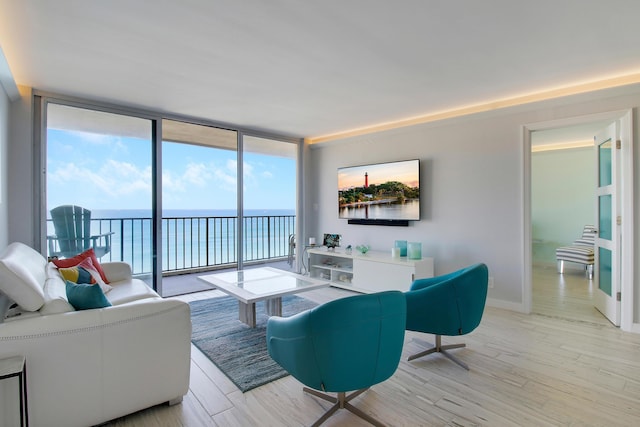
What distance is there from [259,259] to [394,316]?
529cm

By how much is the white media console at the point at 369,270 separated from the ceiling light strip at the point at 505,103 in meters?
1.89

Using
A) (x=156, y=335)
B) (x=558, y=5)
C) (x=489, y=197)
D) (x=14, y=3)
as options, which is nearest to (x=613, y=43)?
(x=558, y=5)

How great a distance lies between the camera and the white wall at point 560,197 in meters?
6.12

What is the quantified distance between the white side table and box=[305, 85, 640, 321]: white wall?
13.4 ft

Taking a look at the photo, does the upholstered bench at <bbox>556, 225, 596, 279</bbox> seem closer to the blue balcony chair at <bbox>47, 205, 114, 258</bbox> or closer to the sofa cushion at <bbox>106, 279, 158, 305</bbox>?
the sofa cushion at <bbox>106, 279, 158, 305</bbox>

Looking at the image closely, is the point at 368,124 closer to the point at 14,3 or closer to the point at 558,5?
the point at 558,5

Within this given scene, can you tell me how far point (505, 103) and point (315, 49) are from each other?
8.24ft

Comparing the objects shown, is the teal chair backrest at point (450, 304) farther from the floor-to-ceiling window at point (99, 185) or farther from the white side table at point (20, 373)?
the floor-to-ceiling window at point (99, 185)

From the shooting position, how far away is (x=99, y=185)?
3.93 m

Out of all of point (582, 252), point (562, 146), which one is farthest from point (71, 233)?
point (562, 146)

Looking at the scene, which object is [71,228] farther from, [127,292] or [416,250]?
[416,250]

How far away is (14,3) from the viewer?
1937 mm

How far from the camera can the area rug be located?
7.84 ft

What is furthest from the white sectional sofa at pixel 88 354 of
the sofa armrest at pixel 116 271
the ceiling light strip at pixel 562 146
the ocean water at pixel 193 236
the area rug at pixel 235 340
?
the ceiling light strip at pixel 562 146
